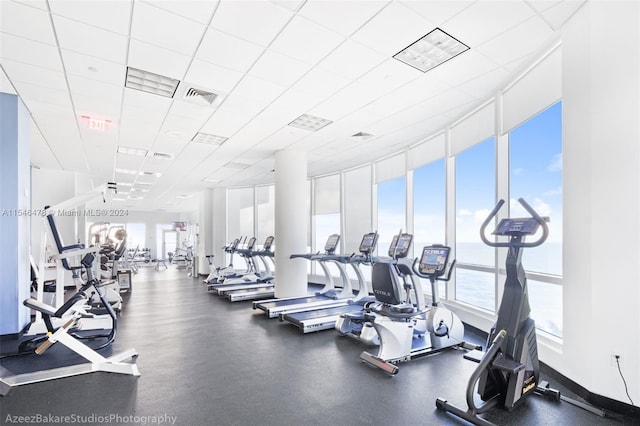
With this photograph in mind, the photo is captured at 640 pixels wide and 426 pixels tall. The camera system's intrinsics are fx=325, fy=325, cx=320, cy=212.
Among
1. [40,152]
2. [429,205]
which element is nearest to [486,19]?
[429,205]

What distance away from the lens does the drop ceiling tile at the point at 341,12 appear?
8.63 ft

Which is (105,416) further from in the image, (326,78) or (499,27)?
(499,27)

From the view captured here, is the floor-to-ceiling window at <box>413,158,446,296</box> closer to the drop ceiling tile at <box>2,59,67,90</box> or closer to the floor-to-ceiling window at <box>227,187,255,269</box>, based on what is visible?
the drop ceiling tile at <box>2,59,67,90</box>

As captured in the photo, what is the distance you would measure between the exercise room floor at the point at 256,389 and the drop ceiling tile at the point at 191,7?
324 cm

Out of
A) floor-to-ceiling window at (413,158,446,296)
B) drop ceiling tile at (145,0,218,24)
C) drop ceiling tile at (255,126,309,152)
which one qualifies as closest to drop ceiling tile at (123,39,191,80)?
drop ceiling tile at (145,0,218,24)

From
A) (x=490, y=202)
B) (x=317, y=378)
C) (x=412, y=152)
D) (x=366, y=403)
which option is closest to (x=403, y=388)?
(x=366, y=403)

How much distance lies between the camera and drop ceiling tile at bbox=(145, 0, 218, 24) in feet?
8.50

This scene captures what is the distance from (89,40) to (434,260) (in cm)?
423

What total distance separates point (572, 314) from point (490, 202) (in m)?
2.10

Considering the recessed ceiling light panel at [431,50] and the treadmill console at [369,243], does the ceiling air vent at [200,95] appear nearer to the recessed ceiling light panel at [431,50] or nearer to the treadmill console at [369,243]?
the recessed ceiling light panel at [431,50]

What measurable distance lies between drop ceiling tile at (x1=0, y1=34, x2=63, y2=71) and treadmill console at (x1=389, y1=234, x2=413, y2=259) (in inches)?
179

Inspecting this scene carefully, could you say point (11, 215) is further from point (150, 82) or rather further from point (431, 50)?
point (431, 50)

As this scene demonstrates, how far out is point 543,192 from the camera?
374 centimetres

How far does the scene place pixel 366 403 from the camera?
2.70 metres
